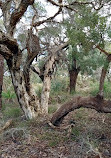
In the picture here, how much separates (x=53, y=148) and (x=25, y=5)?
4293mm

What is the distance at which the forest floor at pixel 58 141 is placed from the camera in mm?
4250

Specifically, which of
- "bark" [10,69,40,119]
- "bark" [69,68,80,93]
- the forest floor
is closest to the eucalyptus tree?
"bark" [10,69,40,119]

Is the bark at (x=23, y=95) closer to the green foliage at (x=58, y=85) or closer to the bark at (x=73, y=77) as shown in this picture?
the green foliage at (x=58, y=85)

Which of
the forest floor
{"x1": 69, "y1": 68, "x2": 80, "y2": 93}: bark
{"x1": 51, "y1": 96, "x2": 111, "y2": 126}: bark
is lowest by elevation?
the forest floor

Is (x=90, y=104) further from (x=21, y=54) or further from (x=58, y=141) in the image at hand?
(x=21, y=54)

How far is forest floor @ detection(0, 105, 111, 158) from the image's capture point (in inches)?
167

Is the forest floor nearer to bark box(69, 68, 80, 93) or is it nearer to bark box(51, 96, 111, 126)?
bark box(51, 96, 111, 126)

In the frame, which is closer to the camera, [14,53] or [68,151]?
[68,151]

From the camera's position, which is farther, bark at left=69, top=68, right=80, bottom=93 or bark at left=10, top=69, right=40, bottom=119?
bark at left=69, top=68, right=80, bottom=93

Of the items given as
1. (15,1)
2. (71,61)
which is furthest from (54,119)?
(71,61)

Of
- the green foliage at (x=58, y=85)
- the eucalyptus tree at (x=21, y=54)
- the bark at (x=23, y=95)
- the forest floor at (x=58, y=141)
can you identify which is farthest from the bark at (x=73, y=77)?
the forest floor at (x=58, y=141)

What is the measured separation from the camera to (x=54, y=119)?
588 centimetres

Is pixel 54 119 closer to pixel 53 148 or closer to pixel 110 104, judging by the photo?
pixel 53 148

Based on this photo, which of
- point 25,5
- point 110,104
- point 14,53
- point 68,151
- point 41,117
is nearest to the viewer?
point 68,151
